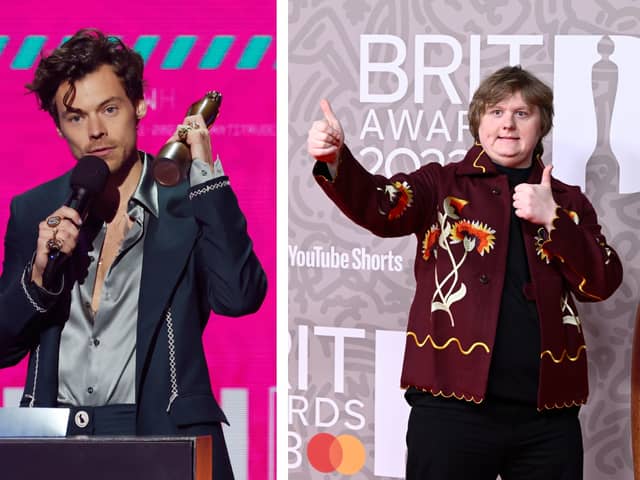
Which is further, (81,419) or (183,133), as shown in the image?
(183,133)

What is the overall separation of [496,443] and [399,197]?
569 millimetres

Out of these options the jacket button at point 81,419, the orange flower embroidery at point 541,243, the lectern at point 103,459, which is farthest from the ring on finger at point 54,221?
the lectern at point 103,459

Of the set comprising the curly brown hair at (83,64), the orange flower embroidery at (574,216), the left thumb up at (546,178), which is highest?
the curly brown hair at (83,64)

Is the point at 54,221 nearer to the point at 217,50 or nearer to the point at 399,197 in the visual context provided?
the point at 217,50

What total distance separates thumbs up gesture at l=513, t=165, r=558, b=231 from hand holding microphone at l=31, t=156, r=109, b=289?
45.6 inches

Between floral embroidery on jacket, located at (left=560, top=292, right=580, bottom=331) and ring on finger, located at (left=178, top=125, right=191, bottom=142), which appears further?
ring on finger, located at (left=178, top=125, right=191, bottom=142)

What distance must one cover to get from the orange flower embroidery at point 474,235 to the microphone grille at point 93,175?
1.00 metres

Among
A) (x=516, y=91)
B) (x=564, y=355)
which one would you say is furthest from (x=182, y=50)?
(x=564, y=355)

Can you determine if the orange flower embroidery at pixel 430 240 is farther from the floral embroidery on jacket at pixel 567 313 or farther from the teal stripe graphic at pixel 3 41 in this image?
the teal stripe graphic at pixel 3 41

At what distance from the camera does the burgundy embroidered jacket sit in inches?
79.6

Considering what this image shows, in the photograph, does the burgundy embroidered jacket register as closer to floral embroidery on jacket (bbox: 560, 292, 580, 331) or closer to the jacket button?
floral embroidery on jacket (bbox: 560, 292, 580, 331)

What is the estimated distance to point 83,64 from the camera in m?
2.58

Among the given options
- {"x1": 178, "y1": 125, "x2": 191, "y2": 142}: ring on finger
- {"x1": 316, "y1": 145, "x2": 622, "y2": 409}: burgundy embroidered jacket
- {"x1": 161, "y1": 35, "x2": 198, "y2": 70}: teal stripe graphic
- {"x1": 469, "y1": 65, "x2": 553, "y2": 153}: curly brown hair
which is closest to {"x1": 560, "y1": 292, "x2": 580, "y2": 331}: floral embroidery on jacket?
{"x1": 316, "y1": 145, "x2": 622, "y2": 409}: burgundy embroidered jacket

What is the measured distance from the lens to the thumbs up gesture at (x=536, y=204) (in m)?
1.99
